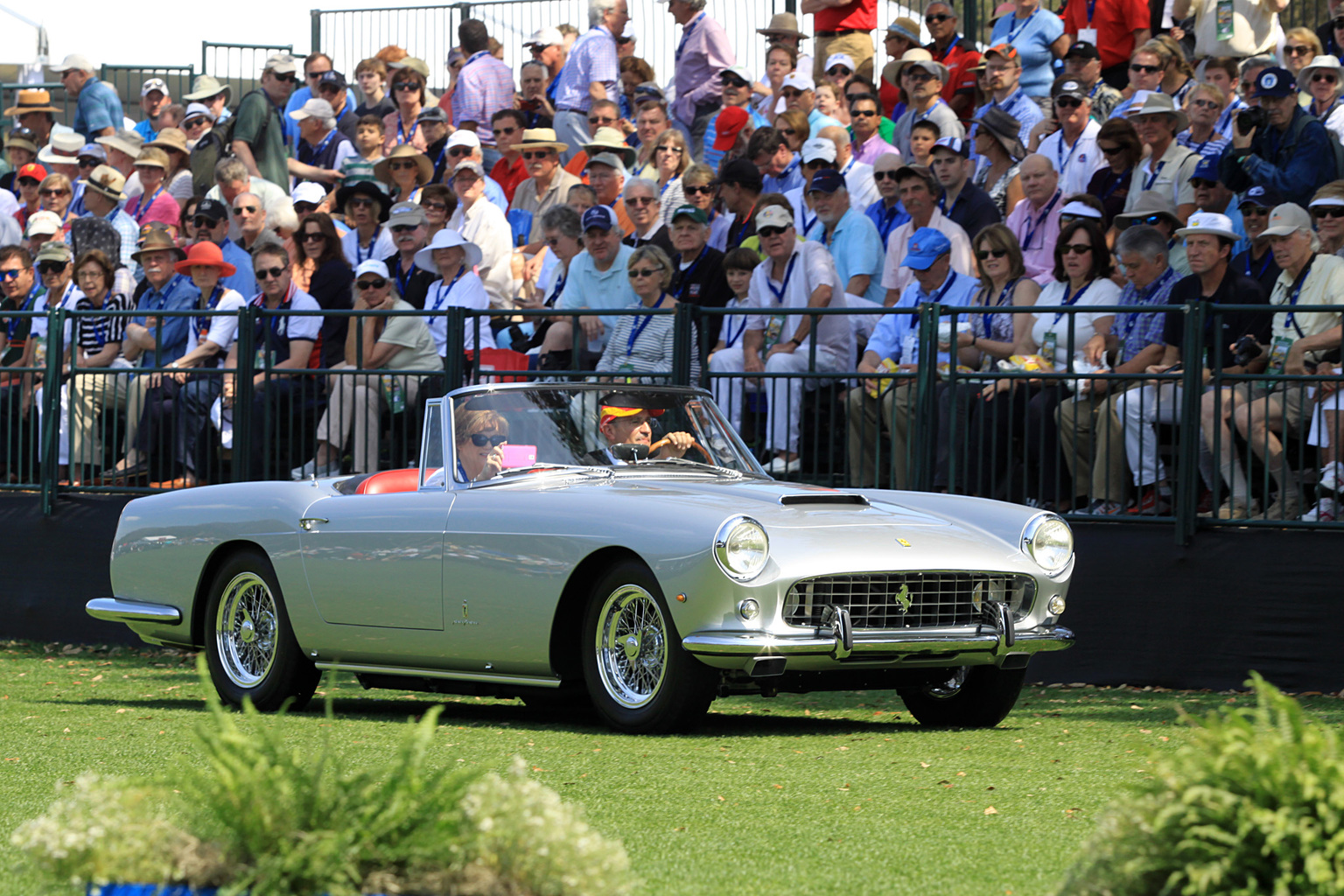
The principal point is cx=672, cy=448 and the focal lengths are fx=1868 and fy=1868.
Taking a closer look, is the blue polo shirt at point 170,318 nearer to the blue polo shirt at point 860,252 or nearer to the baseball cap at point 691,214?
the baseball cap at point 691,214

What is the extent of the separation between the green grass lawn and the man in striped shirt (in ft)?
29.0

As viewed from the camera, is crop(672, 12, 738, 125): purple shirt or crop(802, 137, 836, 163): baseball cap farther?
crop(672, 12, 738, 125): purple shirt

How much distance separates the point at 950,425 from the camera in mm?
10836

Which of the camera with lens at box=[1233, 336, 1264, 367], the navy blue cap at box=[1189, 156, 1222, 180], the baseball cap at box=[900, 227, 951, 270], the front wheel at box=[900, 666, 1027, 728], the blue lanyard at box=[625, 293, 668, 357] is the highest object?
the navy blue cap at box=[1189, 156, 1222, 180]

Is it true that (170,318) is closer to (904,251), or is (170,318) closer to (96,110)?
(904,251)

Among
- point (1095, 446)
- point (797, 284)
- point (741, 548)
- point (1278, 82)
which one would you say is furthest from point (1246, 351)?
point (741, 548)

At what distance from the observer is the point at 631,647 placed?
309 inches

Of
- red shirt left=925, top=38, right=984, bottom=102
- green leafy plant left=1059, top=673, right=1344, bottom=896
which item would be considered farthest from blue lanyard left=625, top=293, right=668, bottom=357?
green leafy plant left=1059, top=673, right=1344, bottom=896

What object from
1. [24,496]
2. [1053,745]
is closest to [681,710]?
[1053,745]

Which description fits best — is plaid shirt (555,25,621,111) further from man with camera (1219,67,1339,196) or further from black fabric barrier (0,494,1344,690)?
black fabric barrier (0,494,1344,690)

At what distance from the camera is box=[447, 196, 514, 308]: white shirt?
1480 cm

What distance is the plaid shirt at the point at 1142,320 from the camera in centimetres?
1066

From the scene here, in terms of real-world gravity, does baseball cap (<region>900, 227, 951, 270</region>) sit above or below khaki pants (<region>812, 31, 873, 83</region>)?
below

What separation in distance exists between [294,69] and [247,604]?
13333 millimetres
